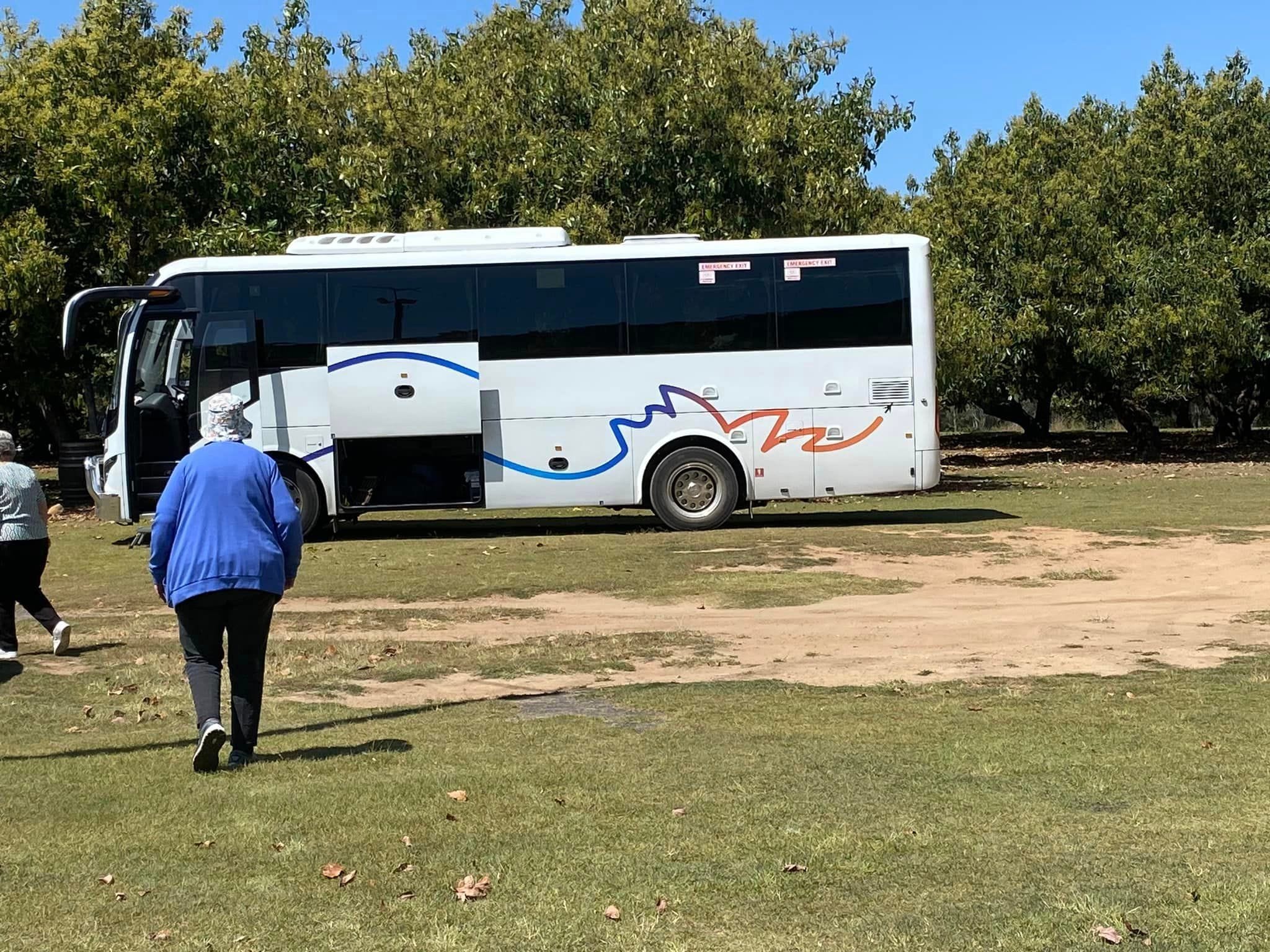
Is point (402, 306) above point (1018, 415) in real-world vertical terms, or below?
above

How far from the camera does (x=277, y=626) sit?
12383 mm

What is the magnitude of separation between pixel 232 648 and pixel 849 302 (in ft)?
44.6

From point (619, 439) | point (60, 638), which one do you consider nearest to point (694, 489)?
point (619, 439)

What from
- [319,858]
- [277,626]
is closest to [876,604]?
[277,626]

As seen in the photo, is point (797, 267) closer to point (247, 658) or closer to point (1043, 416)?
point (247, 658)

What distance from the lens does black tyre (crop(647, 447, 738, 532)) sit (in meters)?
19.7

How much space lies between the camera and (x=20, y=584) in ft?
36.0

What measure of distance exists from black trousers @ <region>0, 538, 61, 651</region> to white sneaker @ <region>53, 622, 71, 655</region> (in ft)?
0.24

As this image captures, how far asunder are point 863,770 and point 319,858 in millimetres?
2498

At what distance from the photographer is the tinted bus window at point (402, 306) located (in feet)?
63.1

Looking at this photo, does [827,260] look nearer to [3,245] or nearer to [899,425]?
[899,425]

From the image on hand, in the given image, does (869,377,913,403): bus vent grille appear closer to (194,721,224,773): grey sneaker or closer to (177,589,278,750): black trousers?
(177,589,278,750): black trousers

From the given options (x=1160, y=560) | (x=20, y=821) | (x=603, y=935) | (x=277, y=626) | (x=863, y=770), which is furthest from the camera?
(x=1160, y=560)

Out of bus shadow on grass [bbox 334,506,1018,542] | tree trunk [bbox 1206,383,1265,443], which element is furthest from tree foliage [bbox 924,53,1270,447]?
bus shadow on grass [bbox 334,506,1018,542]
